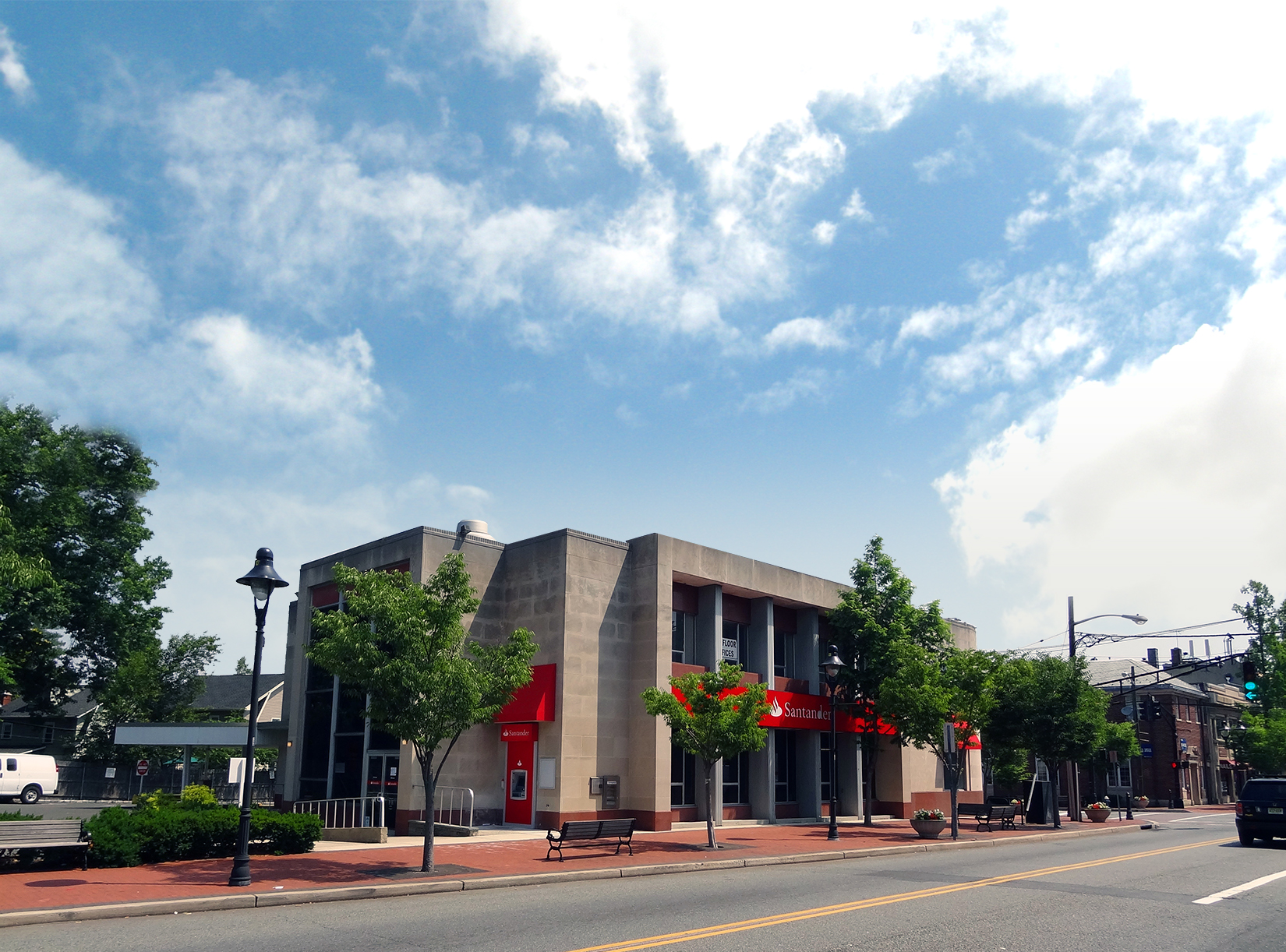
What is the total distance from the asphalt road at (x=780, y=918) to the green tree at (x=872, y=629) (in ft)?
→ 42.2

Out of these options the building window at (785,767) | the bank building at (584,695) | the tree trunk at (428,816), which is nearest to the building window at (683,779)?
the bank building at (584,695)

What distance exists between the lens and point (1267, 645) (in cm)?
7162

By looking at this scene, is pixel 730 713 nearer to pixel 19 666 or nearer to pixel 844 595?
pixel 844 595

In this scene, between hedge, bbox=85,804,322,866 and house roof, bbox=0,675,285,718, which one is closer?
hedge, bbox=85,804,322,866

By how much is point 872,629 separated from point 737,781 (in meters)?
6.90

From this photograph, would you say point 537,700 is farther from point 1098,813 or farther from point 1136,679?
point 1136,679

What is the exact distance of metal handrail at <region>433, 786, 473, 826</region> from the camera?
1006 inches

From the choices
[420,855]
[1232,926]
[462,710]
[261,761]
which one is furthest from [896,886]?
[261,761]

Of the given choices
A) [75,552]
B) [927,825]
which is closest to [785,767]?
[927,825]

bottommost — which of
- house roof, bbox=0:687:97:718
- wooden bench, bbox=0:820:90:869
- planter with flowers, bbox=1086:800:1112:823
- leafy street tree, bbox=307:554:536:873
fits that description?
planter with flowers, bbox=1086:800:1112:823

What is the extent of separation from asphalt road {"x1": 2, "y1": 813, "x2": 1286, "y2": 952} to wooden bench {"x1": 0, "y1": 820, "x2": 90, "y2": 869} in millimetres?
4422

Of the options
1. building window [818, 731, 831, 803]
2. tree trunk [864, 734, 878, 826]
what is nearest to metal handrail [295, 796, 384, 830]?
tree trunk [864, 734, 878, 826]

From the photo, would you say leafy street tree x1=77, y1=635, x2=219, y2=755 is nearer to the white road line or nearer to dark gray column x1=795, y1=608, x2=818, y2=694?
dark gray column x1=795, y1=608, x2=818, y2=694

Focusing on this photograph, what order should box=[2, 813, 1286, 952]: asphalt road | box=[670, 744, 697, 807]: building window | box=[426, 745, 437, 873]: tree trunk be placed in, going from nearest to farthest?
box=[2, 813, 1286, 952]: asphalt road, box=[426, 745, 437, 873]: tree trunk, box=[670, 744, 697, 807]: building window
